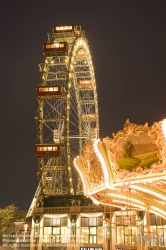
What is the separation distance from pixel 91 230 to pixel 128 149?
20.4 meters

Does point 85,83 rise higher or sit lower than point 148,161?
higher

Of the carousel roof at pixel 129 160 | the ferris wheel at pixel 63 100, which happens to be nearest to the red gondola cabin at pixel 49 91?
the ferris wheel at pixel 63 100

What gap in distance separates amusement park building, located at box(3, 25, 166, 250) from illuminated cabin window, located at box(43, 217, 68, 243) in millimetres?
83

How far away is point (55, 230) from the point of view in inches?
1214

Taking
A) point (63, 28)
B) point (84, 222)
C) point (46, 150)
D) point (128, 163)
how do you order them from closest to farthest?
point (128, 163), point (84, 222), point (46, 150), point (63, 28)

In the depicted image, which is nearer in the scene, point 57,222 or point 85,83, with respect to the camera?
point 57,222

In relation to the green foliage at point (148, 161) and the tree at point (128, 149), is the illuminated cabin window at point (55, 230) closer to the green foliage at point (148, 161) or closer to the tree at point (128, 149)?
the tree at point (128, 149)

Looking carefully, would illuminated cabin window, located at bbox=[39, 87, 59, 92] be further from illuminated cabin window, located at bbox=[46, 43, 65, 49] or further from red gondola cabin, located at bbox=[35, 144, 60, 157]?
red gondola cabin, located at bbox=[35, 144, 60, 157]

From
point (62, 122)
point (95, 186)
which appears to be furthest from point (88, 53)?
point (95, 186)

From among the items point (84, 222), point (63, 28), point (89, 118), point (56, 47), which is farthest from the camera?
point (63, 28)

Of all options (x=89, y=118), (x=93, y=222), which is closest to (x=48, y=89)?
(x=89, y=118)

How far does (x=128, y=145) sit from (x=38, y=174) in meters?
28.5

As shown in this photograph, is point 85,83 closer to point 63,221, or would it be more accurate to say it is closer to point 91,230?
point 63,221

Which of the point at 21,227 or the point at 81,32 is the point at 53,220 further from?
the point at 81,32
